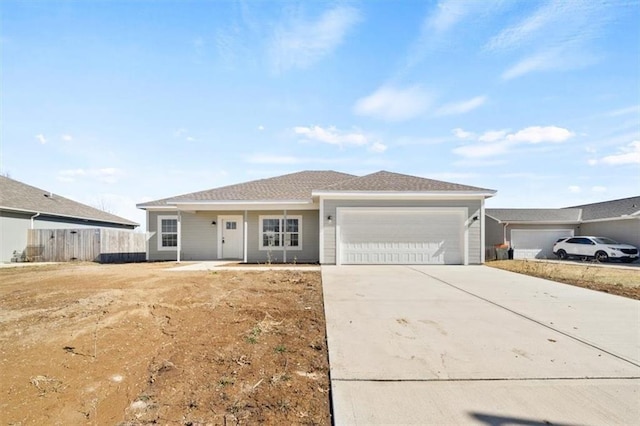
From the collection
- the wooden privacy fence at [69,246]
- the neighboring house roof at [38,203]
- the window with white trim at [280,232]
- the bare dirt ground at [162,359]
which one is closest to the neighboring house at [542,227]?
the window with white trim at [280,232]

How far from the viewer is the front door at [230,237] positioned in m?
15.0

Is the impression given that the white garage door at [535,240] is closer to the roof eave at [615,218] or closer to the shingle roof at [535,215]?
the shingle roof at [535,215]

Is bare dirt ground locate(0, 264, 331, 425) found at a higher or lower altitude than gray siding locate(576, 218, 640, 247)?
lower

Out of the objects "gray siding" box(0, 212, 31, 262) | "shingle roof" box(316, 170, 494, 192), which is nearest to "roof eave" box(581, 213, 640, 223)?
"shingle roof" box(316, 170, 494, 192)

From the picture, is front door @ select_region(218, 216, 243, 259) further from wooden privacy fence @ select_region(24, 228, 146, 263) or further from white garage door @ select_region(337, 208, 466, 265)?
wooden privacy fence @ select_region(24, 228, 146, 263)

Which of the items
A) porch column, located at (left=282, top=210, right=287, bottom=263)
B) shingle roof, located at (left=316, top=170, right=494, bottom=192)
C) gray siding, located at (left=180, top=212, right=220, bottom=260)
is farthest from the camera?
gray siding, located at (left=180, top=212, right=220, bottom=260)

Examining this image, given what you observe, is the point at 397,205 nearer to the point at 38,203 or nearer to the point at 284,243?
the point at 284,243

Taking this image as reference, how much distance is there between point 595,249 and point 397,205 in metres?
13.6

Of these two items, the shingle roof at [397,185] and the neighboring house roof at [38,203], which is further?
the neighboring house roof at [38,203]

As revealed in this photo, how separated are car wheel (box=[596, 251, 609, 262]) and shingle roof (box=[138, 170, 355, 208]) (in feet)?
48.5

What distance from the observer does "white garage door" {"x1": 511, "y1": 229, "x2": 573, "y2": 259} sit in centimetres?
2033

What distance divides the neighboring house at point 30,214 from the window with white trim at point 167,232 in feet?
23.8

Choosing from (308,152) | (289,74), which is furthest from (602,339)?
(308,152)

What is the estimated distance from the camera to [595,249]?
17.5 metres
